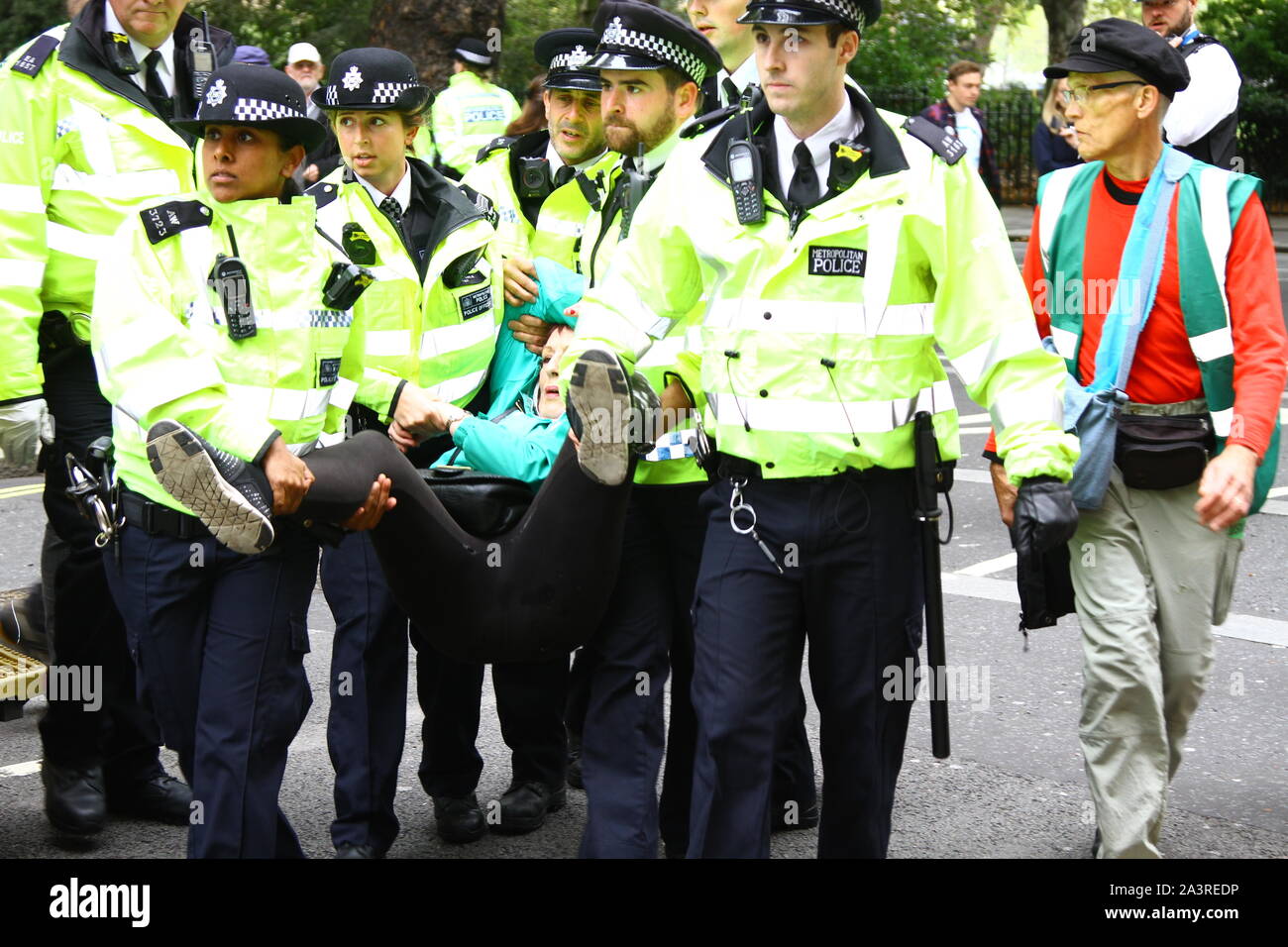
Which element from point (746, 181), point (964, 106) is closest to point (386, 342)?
point (746, 181)

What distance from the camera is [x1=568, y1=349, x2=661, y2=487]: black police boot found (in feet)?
11.9

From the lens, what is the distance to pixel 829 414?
3.65 meters

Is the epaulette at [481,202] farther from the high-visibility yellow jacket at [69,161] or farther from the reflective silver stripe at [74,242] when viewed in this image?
the reflective silver stripe at [74,242]

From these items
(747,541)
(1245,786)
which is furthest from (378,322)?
(1245,786)

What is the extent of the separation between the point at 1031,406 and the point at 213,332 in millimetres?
1829

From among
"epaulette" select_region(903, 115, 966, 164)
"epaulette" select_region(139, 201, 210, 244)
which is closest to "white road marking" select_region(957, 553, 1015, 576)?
"epaulette" select_region(903, 115, 966, 164)

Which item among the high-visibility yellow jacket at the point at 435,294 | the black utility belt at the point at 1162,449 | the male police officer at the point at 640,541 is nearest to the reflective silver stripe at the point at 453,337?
the high-visibility yellow jacket at the point at 435,294

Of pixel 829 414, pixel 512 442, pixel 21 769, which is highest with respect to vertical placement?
pixel 829 414

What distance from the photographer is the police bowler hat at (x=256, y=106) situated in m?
3.92

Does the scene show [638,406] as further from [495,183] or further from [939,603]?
[495,183]

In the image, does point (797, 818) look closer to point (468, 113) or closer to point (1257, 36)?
point (468, 113)

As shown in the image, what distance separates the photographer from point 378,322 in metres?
4.78

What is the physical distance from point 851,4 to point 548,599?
156 centimetres

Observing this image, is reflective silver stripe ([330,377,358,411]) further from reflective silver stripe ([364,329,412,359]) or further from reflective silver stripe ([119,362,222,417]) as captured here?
reflective silver stripe ([119,362,222,417])
